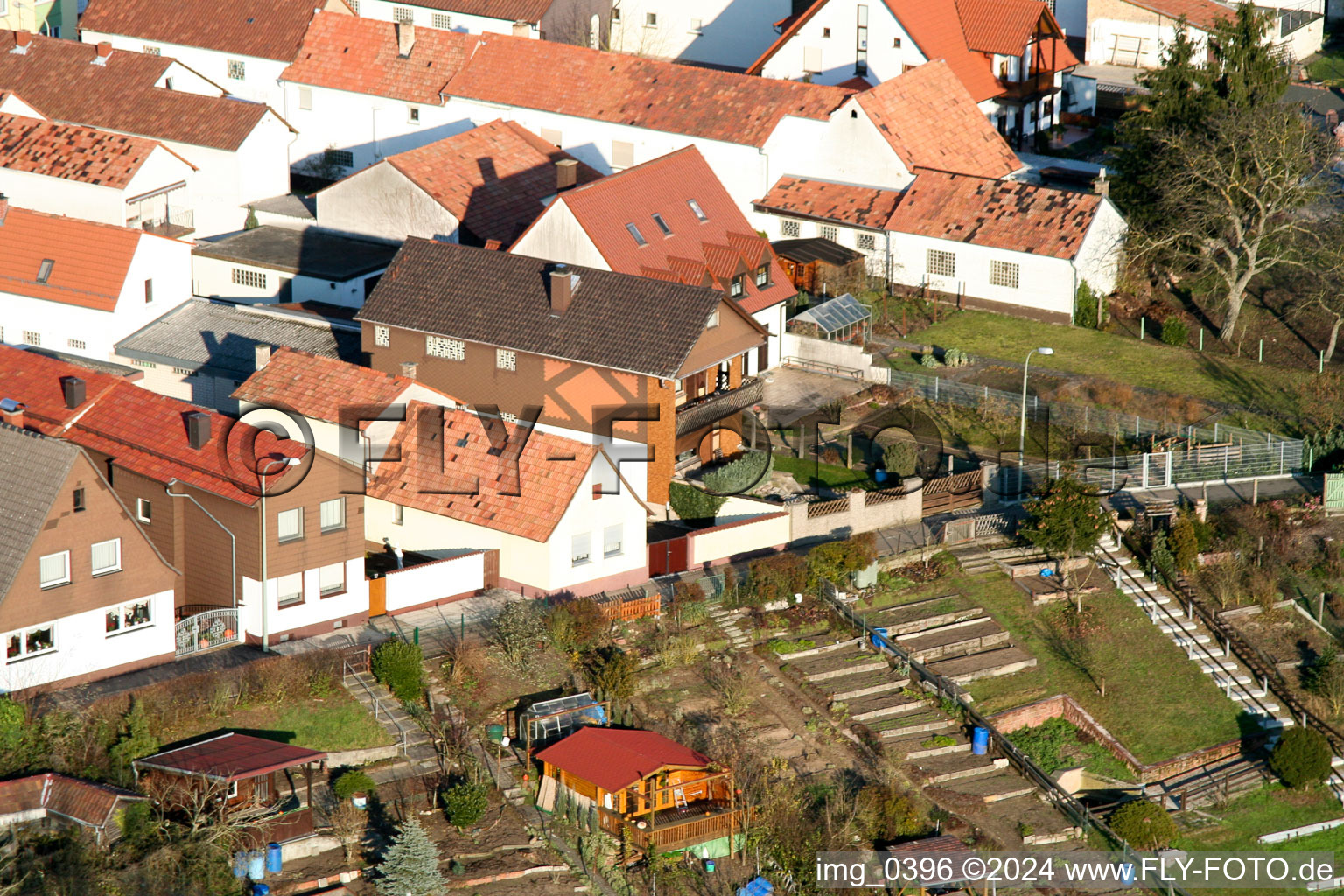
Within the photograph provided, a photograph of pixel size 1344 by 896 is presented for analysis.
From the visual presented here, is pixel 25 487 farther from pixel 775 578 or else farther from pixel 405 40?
pixel 405 40

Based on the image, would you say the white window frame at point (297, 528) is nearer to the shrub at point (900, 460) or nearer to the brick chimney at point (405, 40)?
the shrub at point (900, 460)

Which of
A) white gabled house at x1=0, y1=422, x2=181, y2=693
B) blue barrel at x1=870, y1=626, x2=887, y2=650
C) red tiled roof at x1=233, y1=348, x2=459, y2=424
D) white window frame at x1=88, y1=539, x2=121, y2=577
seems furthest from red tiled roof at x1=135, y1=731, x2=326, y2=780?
blue barrel at x1=870, y1=626, x2=887, y2=650

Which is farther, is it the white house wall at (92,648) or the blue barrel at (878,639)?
the blue barrel at (878,639)

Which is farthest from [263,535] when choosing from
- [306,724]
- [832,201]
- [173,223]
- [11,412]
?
[832,201]

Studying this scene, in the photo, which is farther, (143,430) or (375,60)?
(375,60)

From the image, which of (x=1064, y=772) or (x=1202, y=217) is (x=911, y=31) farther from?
(x=1064, y=772)

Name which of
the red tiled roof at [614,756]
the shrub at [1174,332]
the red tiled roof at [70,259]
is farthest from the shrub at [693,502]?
the red tiled roof at [70,259]

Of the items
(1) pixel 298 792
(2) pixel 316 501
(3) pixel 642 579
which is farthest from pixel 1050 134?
(1) pixel 298 792
